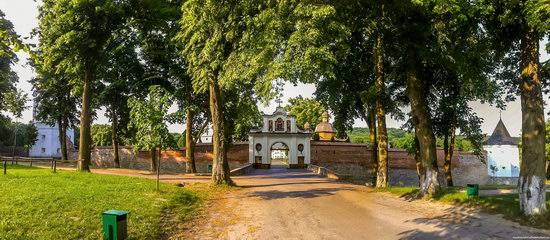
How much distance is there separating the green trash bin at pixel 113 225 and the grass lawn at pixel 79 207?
0.39 meters

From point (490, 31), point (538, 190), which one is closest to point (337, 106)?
point (490, 31)

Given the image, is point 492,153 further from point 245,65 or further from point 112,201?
point 112,201

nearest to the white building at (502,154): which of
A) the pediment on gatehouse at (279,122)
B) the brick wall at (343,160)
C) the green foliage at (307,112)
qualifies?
the brick wall at (343,160)

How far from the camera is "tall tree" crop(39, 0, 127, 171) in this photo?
61.0 ft

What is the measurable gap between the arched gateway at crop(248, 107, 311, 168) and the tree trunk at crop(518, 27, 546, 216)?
31.7m

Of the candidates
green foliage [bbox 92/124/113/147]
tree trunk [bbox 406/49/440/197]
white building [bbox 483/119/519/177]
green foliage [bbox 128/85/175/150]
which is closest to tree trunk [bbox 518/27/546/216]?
tree trunk [bbox 406/49/440/197]

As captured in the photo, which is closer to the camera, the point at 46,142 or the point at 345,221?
the point at 345,221

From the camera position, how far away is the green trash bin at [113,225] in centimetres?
725

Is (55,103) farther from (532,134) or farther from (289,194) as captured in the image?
(532,134)

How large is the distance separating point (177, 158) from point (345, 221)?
33418mm

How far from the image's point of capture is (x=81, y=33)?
18969mm

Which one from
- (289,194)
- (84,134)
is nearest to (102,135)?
(84,134)

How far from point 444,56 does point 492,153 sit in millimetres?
45078

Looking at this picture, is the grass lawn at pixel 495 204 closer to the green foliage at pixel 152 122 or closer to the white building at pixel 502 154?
the green foliage at pixel 152 122
